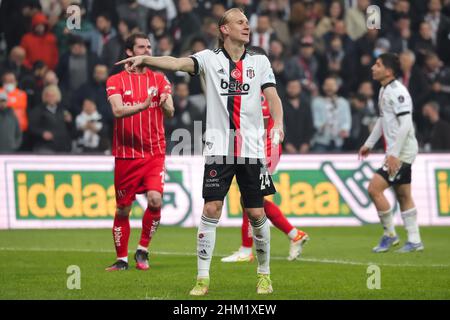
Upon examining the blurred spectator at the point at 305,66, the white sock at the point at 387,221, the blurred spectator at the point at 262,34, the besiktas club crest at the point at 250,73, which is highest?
the blurred spectator at the point at 262,34

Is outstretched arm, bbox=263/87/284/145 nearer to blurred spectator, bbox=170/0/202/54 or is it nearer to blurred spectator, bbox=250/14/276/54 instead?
blurred spectator, bbox=250/14/276/54

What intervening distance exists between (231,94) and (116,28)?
43.2 ft

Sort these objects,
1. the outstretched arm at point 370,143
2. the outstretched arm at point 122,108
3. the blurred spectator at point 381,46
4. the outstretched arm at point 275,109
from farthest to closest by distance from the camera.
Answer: the blurred spectator at point 381,46
the outstretched arm at point 370,143
the outstretched arm at point 122,108
the outstretched arm at point 275,109

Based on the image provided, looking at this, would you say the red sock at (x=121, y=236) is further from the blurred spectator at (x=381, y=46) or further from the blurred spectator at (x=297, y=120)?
the blurred spectator at (x=381, y=46)

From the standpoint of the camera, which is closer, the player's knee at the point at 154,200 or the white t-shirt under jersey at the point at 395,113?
the player's knee at the point at 154,200

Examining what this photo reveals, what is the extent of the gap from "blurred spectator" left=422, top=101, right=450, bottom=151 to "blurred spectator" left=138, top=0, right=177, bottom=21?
5.79 m

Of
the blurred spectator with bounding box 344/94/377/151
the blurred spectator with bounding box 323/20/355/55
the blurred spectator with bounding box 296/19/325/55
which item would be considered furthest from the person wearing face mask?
the blurred spectator with bounding box 323/20/355/55

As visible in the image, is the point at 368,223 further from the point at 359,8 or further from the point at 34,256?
the point at 34,256

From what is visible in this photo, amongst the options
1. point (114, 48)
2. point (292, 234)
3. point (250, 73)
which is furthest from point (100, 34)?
point (250, 73)

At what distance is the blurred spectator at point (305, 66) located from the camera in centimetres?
2331

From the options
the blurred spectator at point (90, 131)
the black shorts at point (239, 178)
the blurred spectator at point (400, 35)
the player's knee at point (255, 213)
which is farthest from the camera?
the blurred spectator at point (400, 35)

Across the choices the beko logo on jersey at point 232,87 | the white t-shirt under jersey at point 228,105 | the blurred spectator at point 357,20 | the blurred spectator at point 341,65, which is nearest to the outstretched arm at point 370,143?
the white t-shirt under jersey at point 228,105

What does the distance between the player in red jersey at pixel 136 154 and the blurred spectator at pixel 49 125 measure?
791cm
